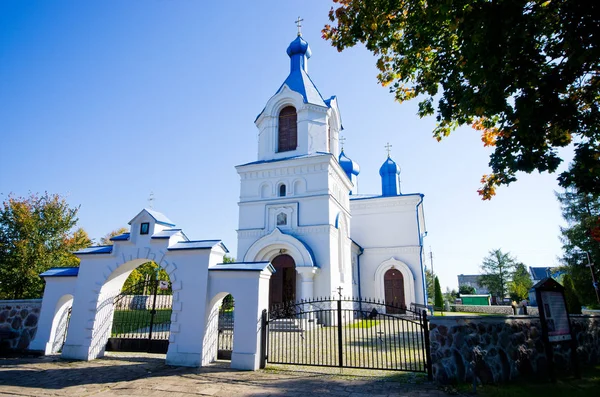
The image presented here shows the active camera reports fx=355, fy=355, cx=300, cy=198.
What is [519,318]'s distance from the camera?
7.25 m

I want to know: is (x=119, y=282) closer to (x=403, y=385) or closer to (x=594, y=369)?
(x=403, y=385)

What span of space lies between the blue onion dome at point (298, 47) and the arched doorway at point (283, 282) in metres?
12.1

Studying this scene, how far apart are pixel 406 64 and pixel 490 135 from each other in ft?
8.46

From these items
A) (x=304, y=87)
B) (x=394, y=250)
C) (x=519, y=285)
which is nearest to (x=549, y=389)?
(x=304, y=87)

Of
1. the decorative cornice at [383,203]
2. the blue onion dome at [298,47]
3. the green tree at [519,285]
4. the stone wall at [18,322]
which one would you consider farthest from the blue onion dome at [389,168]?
the green tree at [519,285]

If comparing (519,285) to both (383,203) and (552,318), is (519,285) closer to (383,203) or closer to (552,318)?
(383,203)

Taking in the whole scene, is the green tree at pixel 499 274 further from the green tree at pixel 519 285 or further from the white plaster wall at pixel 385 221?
the white plaster wall at pixel 385 221

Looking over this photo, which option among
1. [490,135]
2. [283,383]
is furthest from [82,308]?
[490,135]

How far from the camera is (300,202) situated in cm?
1733

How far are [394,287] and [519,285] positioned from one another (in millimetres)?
30473

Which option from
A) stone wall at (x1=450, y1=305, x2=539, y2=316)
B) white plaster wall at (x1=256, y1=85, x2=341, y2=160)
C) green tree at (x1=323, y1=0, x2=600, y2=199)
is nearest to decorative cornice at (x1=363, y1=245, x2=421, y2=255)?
white plaster wall at (x1=256, y1=85, x2=341, y2=160)

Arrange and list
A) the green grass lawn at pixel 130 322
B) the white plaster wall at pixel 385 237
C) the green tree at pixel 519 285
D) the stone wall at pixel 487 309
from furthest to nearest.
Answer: the green tree at pixel 519 285 → the stone wall at pixel 487 309 → the white plaster wall at pixel 385 237 → the green grass lawn at pixel 130 322

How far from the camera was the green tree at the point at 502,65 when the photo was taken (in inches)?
200

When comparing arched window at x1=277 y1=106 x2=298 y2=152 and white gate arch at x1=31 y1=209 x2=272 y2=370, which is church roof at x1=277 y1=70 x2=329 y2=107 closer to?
arched window at x1=277 y1=106 x2=298 y2=152
